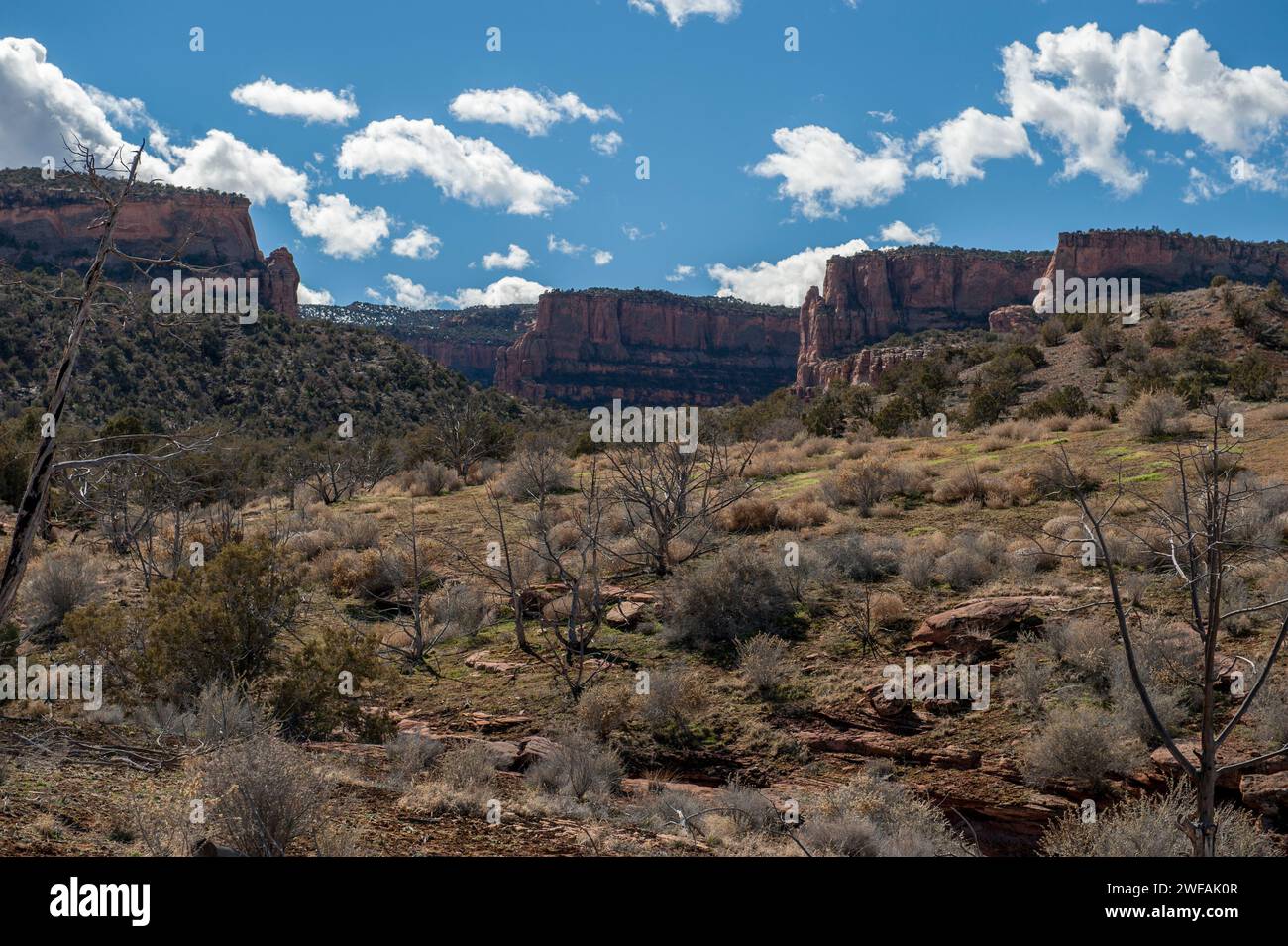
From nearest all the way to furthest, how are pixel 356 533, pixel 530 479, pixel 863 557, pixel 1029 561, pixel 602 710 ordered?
pixel 602 710 → pixel 1029 561 → pixel 863 557 → pixel 356 533 → pixel 530 479

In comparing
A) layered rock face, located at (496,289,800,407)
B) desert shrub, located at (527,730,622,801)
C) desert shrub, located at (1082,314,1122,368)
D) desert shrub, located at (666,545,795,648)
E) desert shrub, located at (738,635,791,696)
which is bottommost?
desert shrub, located at (527,730,622,801)

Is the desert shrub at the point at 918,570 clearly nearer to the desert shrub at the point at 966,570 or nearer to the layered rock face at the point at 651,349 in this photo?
the desert shrub at the point at 966,570

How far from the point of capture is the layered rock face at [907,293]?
112 metres

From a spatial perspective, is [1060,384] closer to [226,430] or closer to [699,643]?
[699,643]

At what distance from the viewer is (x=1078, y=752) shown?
7.63 meters

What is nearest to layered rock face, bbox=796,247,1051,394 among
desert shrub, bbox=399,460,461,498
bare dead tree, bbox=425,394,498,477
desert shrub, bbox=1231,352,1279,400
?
bare dead tree, bbox=425,394,498,477

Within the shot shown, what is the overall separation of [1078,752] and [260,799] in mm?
6744

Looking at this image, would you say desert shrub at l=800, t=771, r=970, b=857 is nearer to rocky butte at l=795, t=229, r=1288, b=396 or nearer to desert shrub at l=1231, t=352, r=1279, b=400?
desert shrub at l=1231, t=352, r=1279, b=400

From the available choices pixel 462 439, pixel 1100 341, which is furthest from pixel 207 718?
pixel 1100 341

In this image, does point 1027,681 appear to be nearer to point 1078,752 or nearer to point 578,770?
point 1078,752

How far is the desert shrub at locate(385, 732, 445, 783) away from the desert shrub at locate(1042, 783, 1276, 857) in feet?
17.6

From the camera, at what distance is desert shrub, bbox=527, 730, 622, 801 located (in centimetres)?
784

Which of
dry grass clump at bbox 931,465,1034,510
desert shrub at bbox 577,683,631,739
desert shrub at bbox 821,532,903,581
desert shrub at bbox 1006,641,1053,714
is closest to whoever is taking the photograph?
desert shrub at bbox 1006,641,1053,714

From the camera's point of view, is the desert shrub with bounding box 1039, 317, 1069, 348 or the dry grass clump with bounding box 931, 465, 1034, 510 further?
the desert shrub with bounding box 1039, 317, 1069, 348
